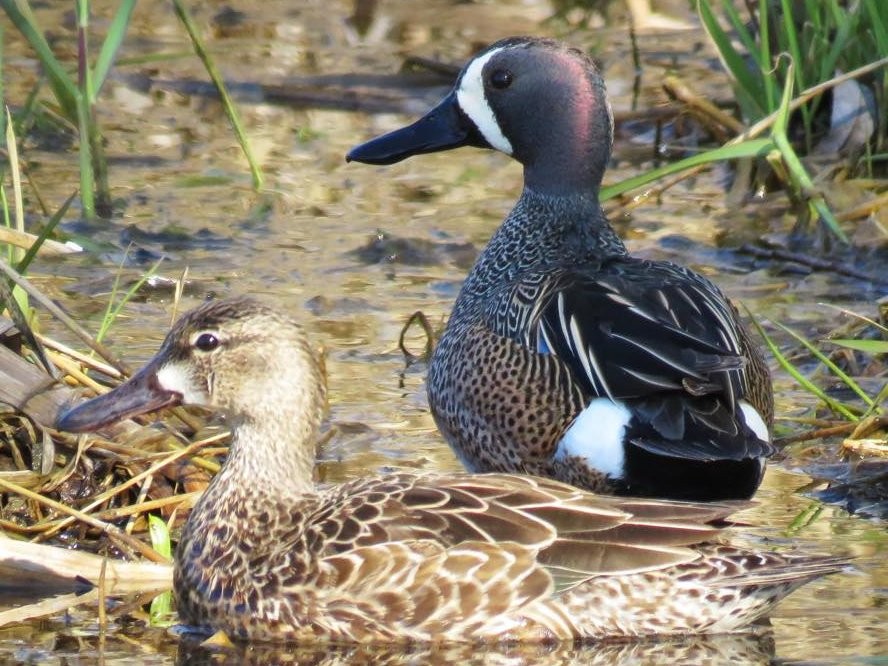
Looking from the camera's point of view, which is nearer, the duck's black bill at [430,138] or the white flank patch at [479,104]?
the white flank patch at [479,104]

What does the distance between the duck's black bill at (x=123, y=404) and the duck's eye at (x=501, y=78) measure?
206 cm

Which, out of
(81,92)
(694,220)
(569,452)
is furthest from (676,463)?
(694,220)

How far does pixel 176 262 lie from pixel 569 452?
3.18m

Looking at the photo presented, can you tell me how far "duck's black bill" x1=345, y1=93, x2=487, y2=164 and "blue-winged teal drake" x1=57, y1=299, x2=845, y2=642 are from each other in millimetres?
2242

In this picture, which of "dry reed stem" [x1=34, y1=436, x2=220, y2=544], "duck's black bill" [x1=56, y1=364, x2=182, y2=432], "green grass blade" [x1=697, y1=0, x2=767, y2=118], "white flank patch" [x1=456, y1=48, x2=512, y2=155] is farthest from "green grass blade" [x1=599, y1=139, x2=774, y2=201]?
"duck's black bill" [x1=56, y1=364, x2=182, y2=432]

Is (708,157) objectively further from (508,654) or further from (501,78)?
(508,654)

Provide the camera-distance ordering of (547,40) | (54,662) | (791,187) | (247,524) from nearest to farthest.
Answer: (54,662) < (247,524) < (547,40) < (791,187)

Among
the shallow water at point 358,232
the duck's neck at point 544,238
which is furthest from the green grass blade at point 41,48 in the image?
the duck's neck at point 544,238

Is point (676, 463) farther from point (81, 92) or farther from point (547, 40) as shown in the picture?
point (81, 92)

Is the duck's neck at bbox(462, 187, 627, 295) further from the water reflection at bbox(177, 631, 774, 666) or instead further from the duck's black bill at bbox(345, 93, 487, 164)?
the water reflection at bbox(177, 631, 774, 666)

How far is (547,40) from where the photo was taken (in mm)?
6844

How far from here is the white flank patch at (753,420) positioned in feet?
18.4

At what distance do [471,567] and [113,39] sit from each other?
297 centimetres

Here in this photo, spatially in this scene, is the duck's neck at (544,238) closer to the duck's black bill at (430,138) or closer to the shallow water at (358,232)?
the duck's black bill at (430,138)
